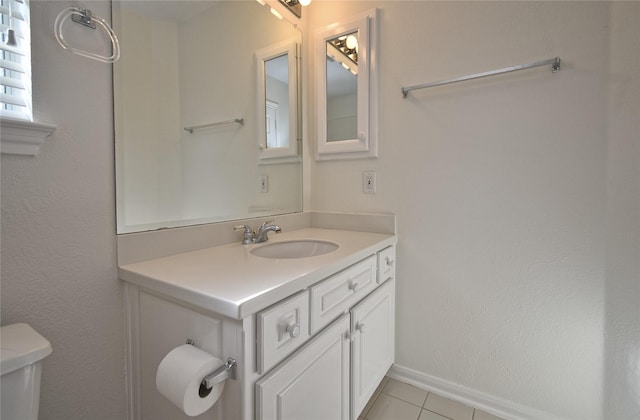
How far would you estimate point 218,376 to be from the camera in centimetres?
62

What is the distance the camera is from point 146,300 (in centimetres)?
83

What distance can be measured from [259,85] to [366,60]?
1.93ft

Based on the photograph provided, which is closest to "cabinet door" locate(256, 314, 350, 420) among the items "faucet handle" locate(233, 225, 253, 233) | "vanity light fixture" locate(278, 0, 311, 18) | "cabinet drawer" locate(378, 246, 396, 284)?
"cabinet drawer" locate(378, 246, 396, 284)

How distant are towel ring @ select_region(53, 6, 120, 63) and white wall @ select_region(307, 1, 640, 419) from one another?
114 centimetres

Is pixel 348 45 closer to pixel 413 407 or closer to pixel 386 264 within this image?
pixel 386 264

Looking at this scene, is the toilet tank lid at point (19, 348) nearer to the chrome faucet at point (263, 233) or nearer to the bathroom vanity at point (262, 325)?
the bathroom vanity at point (262, 325)

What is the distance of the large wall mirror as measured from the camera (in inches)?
37.2

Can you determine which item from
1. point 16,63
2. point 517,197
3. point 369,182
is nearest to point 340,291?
point 369,182

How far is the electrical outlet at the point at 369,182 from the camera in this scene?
1.53m

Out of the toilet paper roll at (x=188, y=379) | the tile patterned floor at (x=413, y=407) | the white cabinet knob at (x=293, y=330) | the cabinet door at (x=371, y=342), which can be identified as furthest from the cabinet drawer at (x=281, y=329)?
the tile patterned floor at (x=413, y=407)

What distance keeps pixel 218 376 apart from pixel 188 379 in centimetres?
6

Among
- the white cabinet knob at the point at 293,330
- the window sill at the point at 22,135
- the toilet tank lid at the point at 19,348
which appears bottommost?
the white cabinet knob at the point at 293,330

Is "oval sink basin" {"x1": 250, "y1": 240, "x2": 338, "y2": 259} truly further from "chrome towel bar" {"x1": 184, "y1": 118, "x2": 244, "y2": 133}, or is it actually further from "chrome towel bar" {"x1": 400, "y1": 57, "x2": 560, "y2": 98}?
"chrome towel bar" {"x1": 400, "y1": 57, "x2": 560, "y2": 98}

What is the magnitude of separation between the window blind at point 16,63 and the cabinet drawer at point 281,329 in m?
0.79
